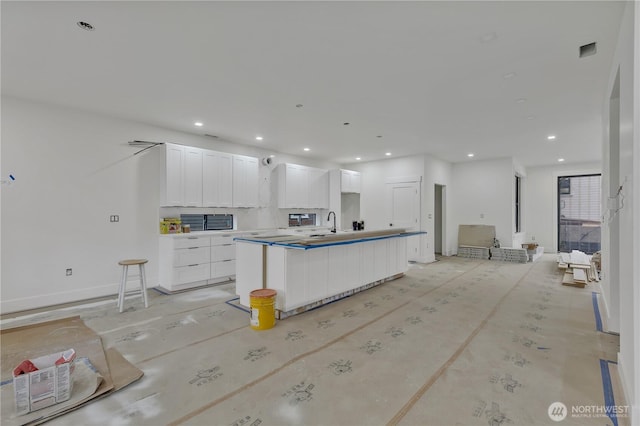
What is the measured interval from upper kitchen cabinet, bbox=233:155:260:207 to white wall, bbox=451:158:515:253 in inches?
251

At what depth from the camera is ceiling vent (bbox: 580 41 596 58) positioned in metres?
2.81

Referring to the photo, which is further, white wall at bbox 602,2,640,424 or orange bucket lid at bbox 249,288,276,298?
orange bucket lid at bbox 249,288,276,298

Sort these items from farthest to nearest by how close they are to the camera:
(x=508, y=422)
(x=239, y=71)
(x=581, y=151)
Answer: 1. (x=581, y=151)
2. (x=239, y=71)
3. (x=508, y=422)


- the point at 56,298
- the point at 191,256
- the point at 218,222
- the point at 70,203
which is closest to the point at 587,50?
the point at 191,256

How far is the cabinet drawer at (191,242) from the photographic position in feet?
16.4

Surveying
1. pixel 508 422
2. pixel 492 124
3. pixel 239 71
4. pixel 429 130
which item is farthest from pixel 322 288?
pixel 492 124

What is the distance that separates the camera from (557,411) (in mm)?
1998

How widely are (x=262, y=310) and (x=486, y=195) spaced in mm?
7863

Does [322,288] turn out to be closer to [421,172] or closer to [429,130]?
[429,130]

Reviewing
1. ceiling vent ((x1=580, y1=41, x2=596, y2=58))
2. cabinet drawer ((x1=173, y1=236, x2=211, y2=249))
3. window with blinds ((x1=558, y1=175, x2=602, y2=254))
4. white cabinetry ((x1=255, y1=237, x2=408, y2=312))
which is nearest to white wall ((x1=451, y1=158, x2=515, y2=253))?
window with blinds ((x1=558, y1=175, x2=602, y2=254))

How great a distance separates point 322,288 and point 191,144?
395 cm

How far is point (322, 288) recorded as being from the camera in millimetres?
4125

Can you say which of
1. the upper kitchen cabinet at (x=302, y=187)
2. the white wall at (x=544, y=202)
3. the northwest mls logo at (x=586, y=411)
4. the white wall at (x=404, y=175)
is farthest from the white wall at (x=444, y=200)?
the northwest mls logo at (x=586, y=411)

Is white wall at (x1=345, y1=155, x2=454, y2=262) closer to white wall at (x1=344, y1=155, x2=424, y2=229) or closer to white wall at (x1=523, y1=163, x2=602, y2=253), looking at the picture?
white wall at (x1=344, y1=155, x2=424, y2=229)
